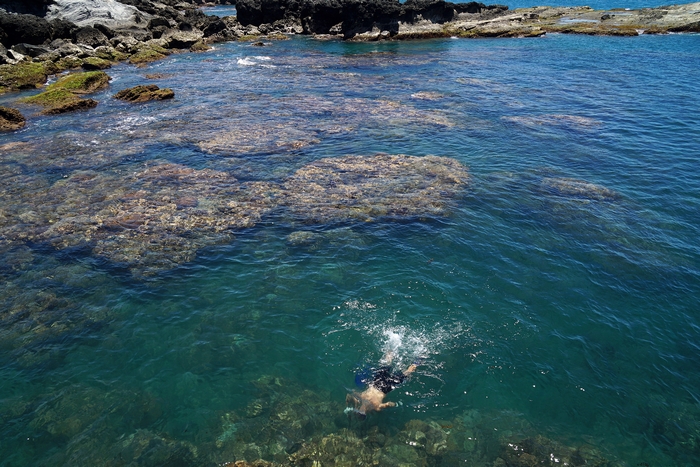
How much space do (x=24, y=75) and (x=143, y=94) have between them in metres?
20.1

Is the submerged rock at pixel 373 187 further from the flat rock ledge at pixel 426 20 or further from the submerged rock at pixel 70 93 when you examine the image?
the flat rock ledge at pixel 426 20

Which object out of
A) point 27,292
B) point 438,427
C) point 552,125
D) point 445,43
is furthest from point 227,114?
point 445,43

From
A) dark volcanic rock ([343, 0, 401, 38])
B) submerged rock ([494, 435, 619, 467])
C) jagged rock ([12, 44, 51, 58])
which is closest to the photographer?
submerged rock ([494, 435, 619, 467])

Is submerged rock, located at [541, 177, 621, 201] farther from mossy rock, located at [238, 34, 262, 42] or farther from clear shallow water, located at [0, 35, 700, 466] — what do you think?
mossy rock, located at [238, 34, 262, 42]

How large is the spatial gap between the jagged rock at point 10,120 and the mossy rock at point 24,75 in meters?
16.5

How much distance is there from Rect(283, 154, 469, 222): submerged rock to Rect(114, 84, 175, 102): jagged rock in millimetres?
27343

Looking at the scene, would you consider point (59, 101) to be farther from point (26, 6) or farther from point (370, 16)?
point (370, 16)

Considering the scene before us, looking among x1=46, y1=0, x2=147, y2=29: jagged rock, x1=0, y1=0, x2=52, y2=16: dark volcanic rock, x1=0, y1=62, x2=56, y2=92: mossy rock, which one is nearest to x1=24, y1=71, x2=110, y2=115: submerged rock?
x1=0, y1=62, x2=56, y2=92: mossy rock

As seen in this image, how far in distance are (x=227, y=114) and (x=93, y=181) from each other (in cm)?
1771

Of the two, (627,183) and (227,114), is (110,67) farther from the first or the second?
(627,183)

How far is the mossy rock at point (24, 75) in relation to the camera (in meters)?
52.0

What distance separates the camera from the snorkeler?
1450 centimetres

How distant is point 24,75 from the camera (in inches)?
2125

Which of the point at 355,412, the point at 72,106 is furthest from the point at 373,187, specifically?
the point at 72,106
